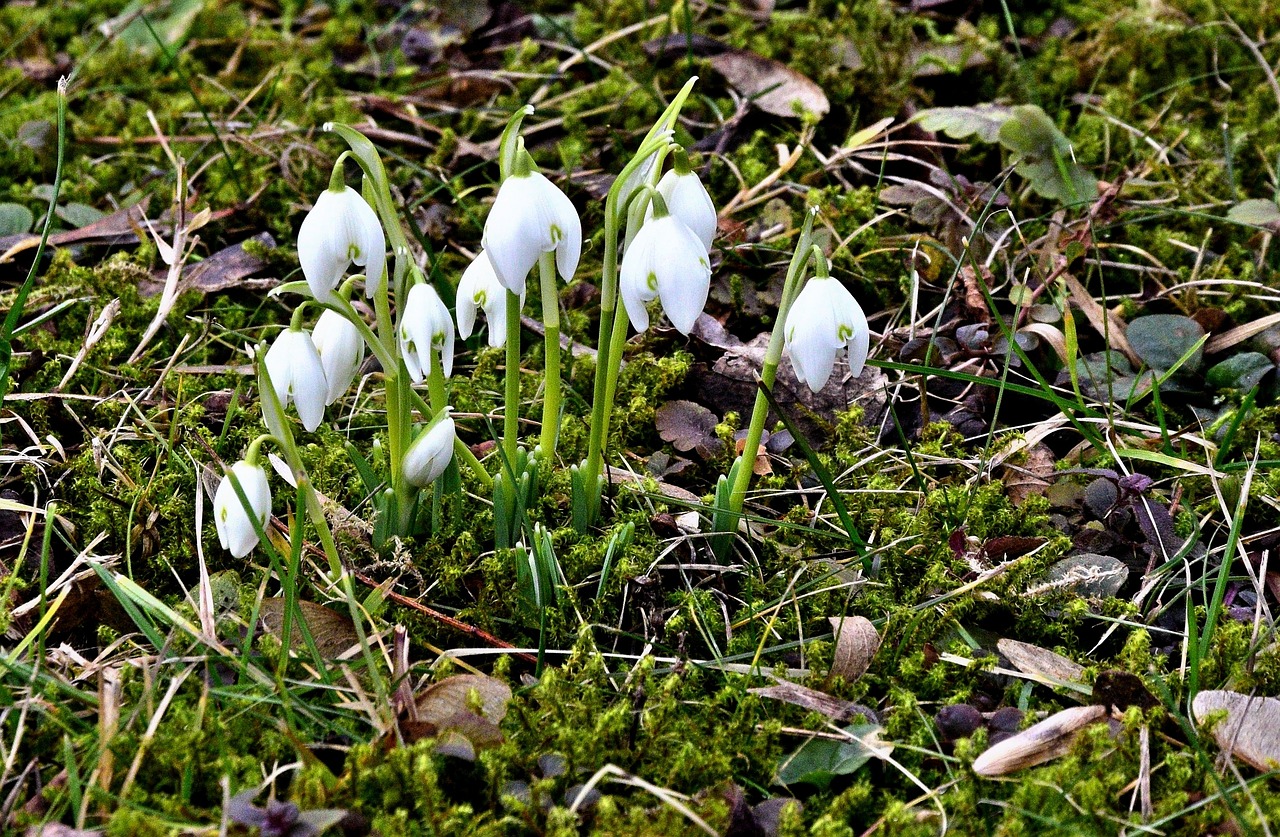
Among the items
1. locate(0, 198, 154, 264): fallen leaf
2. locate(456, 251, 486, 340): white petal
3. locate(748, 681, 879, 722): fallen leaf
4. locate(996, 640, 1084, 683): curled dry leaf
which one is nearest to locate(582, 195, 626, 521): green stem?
locate(456, 251, 486, 340): white petal

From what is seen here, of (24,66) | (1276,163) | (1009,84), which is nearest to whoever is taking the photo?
(1276,163)

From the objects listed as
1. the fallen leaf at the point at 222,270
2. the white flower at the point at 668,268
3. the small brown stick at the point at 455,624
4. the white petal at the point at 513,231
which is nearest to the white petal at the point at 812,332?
the white flower at the point at 668,268

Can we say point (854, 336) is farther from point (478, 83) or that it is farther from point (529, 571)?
point (478, 83)

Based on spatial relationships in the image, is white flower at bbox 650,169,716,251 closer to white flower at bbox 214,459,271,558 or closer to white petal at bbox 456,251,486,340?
white petal at bbox 456,251,486,340

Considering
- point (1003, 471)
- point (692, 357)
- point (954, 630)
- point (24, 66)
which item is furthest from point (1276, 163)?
point (24, 66)

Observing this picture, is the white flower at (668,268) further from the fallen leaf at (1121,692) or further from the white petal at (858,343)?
the fallen leaf at (1121,692)

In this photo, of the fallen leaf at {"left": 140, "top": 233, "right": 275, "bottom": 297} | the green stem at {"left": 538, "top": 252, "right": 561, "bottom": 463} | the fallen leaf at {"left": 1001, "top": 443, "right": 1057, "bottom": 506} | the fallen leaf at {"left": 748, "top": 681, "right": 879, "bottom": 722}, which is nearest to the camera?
the fallen leaf at {"left": 748, "top": 681, "right": 879, "bottom": 722}
